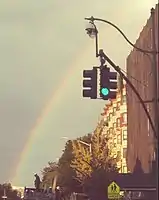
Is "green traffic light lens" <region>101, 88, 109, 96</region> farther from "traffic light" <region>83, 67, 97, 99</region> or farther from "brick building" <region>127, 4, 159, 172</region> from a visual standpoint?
"brick building" <region>127, 4, 159, 172</region>

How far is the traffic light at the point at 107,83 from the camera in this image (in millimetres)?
20812

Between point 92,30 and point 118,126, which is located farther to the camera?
point 118,126

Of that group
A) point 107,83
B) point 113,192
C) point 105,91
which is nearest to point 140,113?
point 113,192

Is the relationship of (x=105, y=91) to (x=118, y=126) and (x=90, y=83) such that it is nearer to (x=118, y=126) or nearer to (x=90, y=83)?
(x=90, y=83)

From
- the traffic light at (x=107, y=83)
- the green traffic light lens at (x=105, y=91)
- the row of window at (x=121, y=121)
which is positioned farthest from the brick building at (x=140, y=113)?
the green traffic light lens at (x=105, y=91)

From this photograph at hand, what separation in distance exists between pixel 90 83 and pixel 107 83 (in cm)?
62

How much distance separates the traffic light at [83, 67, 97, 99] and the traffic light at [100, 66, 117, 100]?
1.05 ft

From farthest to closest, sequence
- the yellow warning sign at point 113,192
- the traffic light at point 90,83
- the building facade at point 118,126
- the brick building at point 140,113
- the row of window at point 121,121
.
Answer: the row of window at point 121,121
the building facade at point 118,126
the brick building at point 140,113
the yellow warning sign at point 113,192
the traffic light at point 90,83

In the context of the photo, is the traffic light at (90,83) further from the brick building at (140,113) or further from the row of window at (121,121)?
the row of window at (121,121)

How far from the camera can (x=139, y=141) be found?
306ft

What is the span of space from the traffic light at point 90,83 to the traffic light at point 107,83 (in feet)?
1.05

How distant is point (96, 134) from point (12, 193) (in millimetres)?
121706

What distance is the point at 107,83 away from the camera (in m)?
21.1

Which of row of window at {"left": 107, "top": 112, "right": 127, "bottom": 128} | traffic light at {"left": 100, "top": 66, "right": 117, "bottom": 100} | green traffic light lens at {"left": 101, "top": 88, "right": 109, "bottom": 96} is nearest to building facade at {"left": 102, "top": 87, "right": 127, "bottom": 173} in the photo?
row of window at {"left": 107, "top": 112, "right": 127, "bottom": 128}
